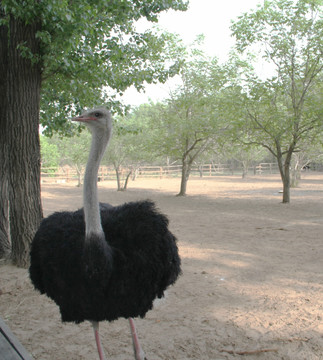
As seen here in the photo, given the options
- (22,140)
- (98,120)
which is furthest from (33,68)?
(98,120)

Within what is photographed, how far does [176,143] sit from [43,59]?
13.6 meters

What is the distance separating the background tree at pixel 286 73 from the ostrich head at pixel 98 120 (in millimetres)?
11271

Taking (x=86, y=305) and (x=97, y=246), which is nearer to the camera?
(x=97, y=246)

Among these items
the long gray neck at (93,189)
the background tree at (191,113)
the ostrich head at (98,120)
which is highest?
the background tree at (191,113)

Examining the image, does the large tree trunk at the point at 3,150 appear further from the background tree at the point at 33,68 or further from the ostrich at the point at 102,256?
the ostrich at the point at 102,256

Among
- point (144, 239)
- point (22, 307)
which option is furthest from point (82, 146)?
point (144, 239)

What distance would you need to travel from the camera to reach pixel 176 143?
1839cm

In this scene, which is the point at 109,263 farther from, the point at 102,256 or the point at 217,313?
the point at 217,313

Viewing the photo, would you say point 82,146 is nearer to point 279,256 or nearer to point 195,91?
point 195,91

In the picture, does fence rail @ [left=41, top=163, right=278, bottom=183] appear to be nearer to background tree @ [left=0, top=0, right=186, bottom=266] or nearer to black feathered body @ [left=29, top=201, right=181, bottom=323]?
background tree @ [left=0, top=0, right=186, bottom=266]

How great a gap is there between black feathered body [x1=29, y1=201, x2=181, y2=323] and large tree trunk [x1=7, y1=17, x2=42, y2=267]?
219 cm

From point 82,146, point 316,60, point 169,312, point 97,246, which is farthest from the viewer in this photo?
point 82,146

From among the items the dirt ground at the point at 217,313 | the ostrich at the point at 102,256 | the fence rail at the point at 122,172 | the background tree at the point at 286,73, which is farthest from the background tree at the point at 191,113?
the ostrich at the point at 102,256

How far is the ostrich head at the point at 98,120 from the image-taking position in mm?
2480
